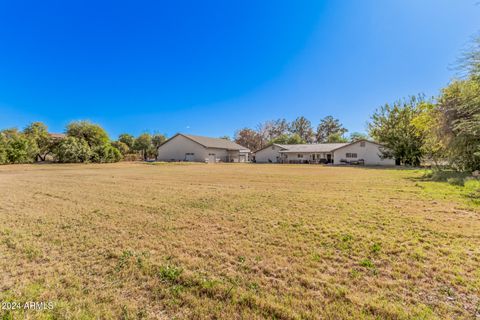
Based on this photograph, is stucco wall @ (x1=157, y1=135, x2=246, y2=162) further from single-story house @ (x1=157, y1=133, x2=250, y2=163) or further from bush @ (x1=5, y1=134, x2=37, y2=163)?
bush @ (x1=5, y1=134, x2=37, y2=163)

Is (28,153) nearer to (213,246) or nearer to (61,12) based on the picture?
(61,12)

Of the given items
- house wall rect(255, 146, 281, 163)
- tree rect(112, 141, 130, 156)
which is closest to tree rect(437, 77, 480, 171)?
house wall rect(255, 146, 281, 163)

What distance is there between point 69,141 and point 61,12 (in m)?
22.2

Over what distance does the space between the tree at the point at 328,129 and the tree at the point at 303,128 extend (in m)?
2.40

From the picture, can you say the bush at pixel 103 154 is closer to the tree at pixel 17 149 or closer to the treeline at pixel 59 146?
the treeline at pixel 59 146

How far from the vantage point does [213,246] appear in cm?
380

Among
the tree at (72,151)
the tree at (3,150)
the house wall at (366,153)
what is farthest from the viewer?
the tree at (72,151)

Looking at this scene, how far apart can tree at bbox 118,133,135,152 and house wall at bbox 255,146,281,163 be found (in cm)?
3090

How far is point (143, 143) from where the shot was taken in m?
50.8

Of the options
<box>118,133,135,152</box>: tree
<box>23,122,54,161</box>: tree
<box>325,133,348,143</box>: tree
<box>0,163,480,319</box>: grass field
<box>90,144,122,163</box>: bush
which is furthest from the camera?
<box>325,133,348,143</box>: tree

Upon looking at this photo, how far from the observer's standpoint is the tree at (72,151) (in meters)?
31.5

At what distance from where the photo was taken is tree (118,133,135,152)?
50.9 m

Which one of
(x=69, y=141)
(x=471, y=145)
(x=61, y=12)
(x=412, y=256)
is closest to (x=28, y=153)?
(x=69, y=141)

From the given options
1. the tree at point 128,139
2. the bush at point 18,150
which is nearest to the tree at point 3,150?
the bush at point 18,150
